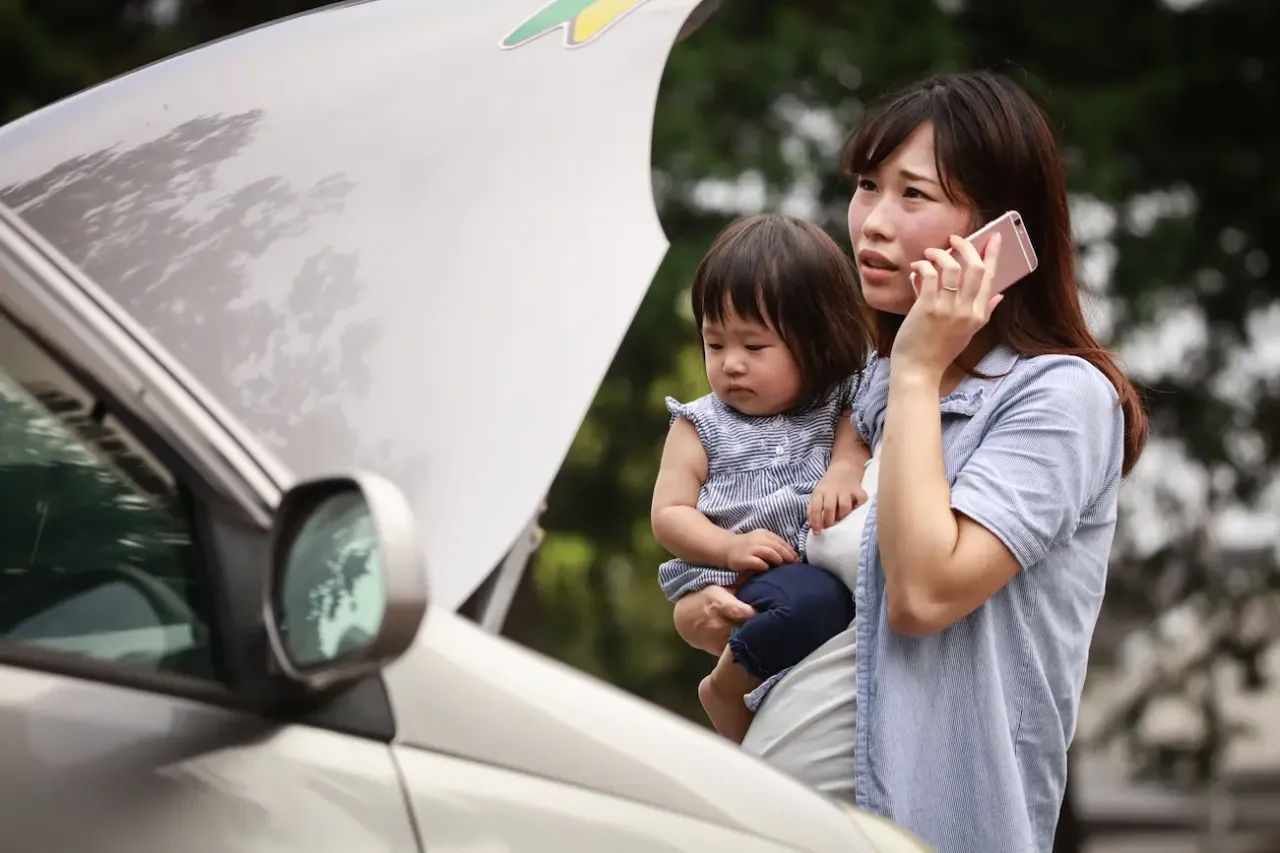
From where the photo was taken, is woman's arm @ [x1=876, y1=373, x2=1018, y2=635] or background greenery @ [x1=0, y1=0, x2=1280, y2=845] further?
background greenery @ [x1=0, y1=0, x2=1280, y2=845]

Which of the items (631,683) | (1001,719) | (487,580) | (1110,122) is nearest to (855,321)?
(1001,719)

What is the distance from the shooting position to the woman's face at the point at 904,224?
7.50ft

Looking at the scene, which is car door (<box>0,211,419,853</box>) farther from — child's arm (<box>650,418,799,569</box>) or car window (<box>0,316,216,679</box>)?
child's arm (<box>650,418,799,569</box>)

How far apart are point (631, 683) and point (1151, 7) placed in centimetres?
647

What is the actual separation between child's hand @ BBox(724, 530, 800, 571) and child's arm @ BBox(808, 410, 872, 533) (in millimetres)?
50

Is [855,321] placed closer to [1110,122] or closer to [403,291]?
[403,291]

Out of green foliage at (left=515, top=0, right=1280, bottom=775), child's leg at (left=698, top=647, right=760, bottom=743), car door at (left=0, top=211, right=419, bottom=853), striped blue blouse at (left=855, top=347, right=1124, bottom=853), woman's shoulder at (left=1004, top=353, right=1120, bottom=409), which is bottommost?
green foliage at (left=515, top=0, right=1280, bottom=775)

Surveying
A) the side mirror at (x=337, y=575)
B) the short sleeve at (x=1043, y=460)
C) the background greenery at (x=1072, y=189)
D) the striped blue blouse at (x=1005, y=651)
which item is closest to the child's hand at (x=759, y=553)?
the striped blue blouse at (x=1005, y=651)

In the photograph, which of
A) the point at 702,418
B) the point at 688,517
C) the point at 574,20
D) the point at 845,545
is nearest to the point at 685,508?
the point at 688,517

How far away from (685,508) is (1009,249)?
0.56 meters

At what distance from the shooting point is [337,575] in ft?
5.03

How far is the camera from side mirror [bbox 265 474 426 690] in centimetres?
145

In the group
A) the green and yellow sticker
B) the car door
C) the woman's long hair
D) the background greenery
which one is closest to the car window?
the car door

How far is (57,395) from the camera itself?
1.66 m
